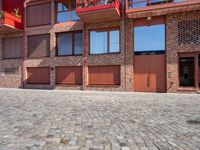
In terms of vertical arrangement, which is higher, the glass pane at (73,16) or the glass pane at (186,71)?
the glass pane at (73,16)

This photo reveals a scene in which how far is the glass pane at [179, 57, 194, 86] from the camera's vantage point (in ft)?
51.7

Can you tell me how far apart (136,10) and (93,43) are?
16.1 feet

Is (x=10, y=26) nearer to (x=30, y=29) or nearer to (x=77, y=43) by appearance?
(x=30, y=29)

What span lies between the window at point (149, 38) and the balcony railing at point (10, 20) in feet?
38.5

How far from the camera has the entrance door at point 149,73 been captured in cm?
1650

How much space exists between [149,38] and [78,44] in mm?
6507

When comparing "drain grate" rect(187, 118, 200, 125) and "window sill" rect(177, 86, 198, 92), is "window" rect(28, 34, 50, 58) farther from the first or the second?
"drain grate" rect(187, 118, 200, 125)

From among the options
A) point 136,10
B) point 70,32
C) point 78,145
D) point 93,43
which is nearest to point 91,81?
point 93,43

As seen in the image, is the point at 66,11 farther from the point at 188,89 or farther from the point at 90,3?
the point at 188,89

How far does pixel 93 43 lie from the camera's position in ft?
62.2

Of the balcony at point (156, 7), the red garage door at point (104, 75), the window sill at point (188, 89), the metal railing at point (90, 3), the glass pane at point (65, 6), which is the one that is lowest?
the window sill at point (188, 89)

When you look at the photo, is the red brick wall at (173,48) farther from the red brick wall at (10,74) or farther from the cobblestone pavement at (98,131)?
the red brick wall at (10,74)

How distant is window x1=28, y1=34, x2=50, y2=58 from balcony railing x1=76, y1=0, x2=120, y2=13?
5112 mm

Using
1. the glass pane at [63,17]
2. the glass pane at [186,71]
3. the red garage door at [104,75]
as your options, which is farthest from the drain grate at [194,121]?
the glass pane at [63,17]
